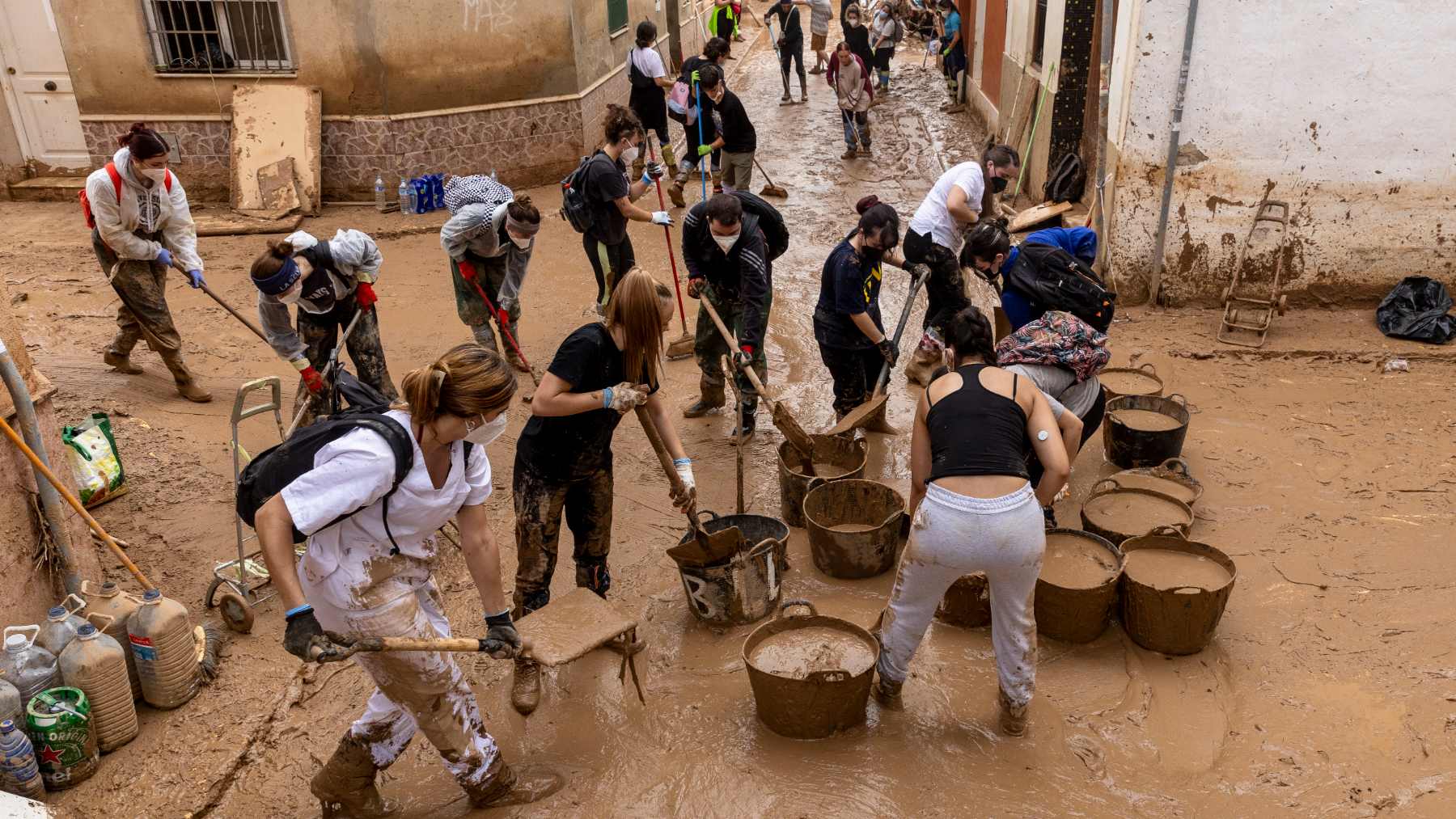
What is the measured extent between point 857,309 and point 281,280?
312 centimetres

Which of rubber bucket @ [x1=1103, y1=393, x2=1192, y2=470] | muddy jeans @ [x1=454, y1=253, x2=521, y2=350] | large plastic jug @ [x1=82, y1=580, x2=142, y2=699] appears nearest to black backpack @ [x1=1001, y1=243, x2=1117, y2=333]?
rubber bucket @ [x1=1103, y1=393, x2=1192, y2=470]

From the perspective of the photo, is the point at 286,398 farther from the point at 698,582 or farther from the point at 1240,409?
the point at 1240,409

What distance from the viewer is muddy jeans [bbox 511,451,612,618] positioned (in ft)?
14.6

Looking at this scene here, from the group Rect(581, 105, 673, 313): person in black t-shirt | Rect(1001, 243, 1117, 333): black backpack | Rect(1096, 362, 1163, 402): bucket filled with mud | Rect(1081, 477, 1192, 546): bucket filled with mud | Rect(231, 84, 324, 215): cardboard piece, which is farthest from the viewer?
Rect(231, 84, 324, 215): cardboard piece

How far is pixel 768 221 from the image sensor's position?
6.53m

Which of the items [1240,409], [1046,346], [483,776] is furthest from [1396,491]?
[483,776]

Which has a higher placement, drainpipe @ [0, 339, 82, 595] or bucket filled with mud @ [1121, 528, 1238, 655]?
drainpipe @ [0, 339, 82, 595]

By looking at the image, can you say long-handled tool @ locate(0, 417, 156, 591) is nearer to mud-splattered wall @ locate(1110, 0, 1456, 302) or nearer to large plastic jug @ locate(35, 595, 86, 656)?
large plastic jug @ locate(35, 595, 86, 656)

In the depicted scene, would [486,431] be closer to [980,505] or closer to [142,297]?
[980,505]

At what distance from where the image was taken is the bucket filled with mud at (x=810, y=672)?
13.0 ft

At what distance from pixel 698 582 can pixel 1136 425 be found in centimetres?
294

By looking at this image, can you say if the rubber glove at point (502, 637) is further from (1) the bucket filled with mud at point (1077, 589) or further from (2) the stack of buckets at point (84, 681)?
(1) the bucket filled with mud at point (1077, 589)

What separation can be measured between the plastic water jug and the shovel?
261cm

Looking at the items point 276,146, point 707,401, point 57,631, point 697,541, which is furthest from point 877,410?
point 276,146
